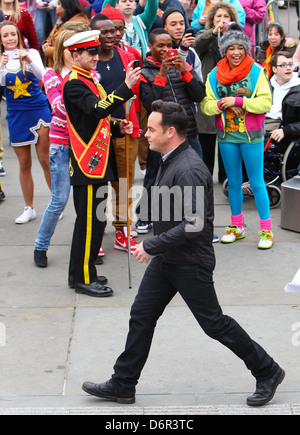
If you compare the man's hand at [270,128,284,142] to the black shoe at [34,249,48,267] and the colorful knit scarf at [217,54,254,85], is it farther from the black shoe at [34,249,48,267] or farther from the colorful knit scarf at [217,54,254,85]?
the black shoe at [34,249,48,267]

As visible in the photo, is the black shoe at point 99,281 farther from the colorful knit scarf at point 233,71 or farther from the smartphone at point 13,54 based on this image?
the smartphone at point 13,54

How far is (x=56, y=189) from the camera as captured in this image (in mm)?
6805

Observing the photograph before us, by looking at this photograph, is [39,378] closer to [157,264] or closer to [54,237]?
[157,264]

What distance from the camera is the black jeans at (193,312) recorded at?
450cm

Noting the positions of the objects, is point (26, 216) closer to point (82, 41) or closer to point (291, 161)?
point (82, 41)

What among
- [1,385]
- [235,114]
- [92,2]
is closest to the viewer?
[1,385]

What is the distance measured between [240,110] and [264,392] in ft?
11.0

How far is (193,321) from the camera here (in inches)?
229

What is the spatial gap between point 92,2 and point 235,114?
4919 mm

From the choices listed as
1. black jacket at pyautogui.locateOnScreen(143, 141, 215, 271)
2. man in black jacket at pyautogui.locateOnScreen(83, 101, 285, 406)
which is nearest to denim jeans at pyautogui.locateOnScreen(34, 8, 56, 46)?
man in black jacket at pyautogui.locateOnScreen(83, 101, 285, 406)

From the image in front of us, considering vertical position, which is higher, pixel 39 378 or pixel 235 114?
pixel 235 114

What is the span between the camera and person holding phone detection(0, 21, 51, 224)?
754 centimetres

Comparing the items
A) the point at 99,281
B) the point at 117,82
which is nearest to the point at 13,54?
the point at 117,82
